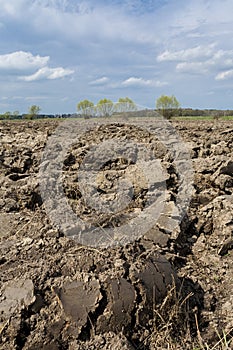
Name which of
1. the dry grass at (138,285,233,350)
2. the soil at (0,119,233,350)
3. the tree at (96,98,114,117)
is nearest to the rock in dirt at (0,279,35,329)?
the soil at (0,119,233,350)

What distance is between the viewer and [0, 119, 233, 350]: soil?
8.51 ft

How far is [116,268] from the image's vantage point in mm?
2898

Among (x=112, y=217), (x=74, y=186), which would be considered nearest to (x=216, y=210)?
(x=112, y=217)

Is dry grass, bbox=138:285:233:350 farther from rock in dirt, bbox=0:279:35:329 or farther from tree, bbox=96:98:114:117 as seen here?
tree, bbox=96:98:114:117

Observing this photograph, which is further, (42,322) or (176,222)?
(176,222)

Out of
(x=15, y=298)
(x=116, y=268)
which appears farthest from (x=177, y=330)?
(x=15, y=298)

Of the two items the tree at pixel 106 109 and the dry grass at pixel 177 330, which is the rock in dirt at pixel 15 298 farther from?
the tree at pixel 106 109

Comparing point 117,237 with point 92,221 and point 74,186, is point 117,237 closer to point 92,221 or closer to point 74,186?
point 92,221

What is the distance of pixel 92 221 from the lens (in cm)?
357

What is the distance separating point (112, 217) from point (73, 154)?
2.27 m

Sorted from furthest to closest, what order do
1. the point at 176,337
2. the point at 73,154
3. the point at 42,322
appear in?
the point at 73,154, the point at 176,337, the point at 42,322

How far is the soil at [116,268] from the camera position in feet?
8.51

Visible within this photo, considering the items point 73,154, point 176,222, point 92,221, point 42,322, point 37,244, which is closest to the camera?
point 42,322

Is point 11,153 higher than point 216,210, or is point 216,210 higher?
point 11,153
